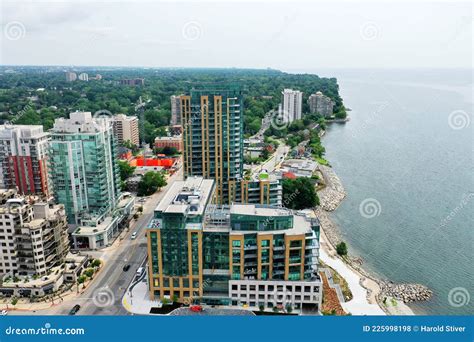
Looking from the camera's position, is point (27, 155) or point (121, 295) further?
point (27, 155)

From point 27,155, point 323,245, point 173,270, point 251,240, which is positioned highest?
point 27,155

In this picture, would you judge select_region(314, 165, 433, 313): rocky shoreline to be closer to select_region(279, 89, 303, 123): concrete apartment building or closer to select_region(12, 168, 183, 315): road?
select_region(12, 168, 183, 315): road

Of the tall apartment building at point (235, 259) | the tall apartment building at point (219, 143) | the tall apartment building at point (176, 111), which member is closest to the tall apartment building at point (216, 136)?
the tall apartment building at point (219, 143)

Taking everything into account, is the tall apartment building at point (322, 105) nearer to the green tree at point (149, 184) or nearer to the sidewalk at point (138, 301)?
the green tree at point (149, 184)

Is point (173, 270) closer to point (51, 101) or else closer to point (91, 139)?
point (91, 139)

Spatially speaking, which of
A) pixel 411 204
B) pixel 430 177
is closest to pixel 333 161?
pixel 430 177

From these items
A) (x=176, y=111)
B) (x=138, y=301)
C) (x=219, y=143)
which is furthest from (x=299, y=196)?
(x=176, y=111)

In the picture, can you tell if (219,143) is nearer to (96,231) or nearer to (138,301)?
(96,231)
